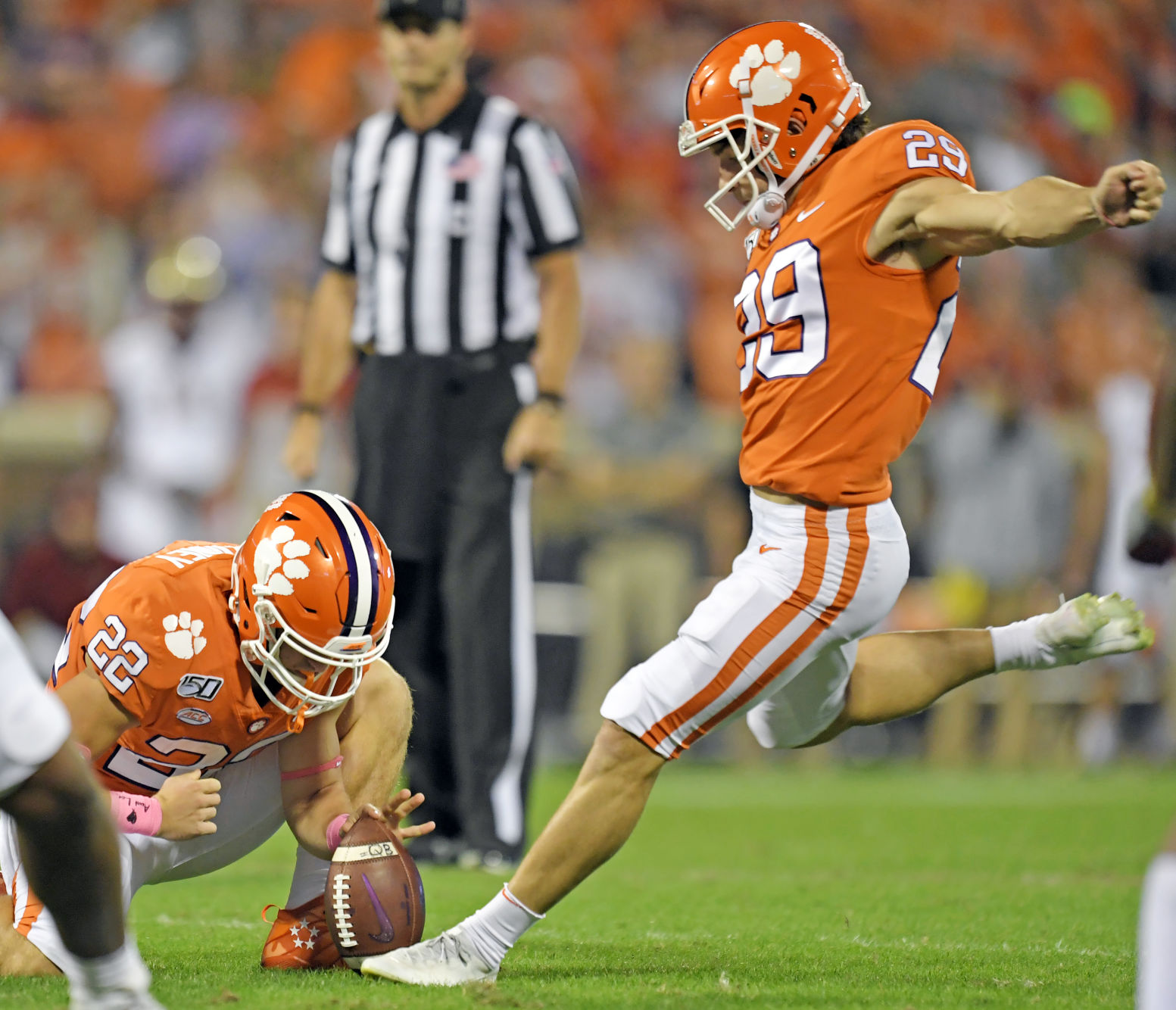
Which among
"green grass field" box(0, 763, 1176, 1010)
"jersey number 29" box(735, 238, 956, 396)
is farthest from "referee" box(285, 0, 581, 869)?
"jersey number 29" box(735, 238, 956, 396)

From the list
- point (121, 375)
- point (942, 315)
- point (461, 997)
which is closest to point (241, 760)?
point (461, 997)

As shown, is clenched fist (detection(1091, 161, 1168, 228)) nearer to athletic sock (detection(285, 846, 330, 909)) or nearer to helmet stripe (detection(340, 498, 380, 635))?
helmet stripe (detection(340, 498, 380, 635))

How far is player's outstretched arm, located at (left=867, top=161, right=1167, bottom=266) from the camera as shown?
2.79 metres

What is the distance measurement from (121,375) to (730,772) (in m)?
3.99

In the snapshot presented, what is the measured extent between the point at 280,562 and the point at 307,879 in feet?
2.47

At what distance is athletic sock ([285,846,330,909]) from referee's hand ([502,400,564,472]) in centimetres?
193

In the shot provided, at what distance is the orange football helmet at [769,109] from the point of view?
→ 3377mm

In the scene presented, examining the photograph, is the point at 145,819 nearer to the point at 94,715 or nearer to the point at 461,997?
the point at 94,715

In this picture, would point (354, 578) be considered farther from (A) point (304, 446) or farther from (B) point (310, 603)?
(A) point (304, 446)

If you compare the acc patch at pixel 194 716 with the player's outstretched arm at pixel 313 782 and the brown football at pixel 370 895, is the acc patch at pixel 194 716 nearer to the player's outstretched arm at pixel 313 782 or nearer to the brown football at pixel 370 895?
the player's outstretched arm at pixel 313 782

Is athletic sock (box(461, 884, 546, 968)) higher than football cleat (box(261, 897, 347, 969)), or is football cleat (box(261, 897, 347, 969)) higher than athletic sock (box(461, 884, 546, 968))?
athletic sock (box(461, 884, 546, 968))

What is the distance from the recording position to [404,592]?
17.3 ft

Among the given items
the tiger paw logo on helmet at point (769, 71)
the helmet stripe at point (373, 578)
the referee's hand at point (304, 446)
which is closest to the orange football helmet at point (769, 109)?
the tiger paw logo on helmet at point (769, 71)

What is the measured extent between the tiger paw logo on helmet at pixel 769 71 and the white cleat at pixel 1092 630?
1.28 metres
